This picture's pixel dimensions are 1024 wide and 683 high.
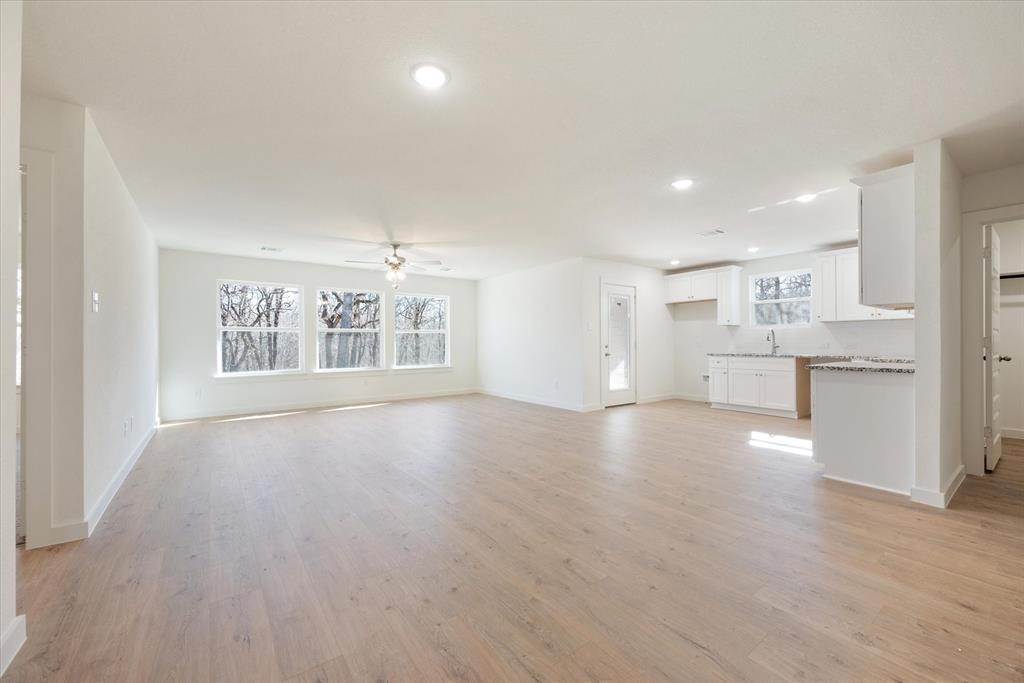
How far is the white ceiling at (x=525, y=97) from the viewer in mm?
1800

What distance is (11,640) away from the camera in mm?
1520

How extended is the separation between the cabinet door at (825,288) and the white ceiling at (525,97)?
2051 mm

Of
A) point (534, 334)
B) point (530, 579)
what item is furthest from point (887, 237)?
point (534, 334)

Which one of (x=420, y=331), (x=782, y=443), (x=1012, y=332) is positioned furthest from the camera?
(x=420, y=331)

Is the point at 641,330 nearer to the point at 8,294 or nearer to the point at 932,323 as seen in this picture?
the point at 932,323

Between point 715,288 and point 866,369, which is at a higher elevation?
point 715,288

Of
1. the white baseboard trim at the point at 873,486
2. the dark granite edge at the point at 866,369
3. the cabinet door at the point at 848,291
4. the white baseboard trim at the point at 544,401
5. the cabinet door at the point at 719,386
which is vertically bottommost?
the white baseboard trim at the point at 873,486

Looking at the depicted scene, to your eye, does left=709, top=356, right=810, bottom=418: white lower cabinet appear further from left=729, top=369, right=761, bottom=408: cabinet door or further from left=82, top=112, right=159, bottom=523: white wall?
left=82, top=112, right=159, bottom=523: white wall

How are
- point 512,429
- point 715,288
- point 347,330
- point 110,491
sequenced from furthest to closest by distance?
1. point 347,330
2. point 715,288
3. point 512,429
4. point 110,491

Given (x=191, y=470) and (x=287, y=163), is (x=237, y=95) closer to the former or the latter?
(x=287, y=163)

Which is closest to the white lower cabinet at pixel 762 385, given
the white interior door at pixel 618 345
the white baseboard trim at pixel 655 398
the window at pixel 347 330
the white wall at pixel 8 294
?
the white baseboard trim at pixel 655 398

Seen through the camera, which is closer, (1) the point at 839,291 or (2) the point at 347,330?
(1) the point at 839,291

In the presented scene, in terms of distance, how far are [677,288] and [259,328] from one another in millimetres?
7633

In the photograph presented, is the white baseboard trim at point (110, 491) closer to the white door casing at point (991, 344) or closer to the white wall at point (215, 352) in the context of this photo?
the white wall at point (215, 352)
